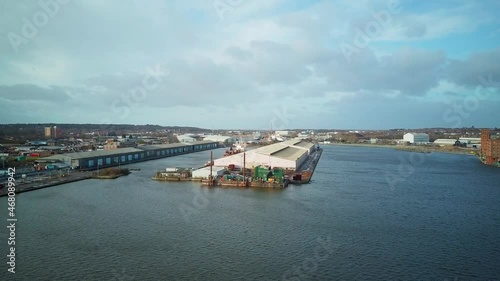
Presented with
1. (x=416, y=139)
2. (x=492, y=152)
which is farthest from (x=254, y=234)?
(x=416, y=139)

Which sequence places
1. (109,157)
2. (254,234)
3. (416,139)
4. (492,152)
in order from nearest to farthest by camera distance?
(254,234) → (109,157) → (492,152) → (416,139)

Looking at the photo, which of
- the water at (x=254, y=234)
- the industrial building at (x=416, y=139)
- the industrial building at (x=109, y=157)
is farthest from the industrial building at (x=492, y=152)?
the industrial building at (x=109, y=157)

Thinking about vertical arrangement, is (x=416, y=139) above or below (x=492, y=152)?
above

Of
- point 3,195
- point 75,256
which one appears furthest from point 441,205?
point 3,195

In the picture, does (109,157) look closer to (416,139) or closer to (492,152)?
(492,152)

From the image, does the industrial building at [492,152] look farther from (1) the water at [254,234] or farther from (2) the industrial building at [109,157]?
(2) the industrial building at [109,157]

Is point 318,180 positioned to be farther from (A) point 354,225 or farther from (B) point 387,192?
(A) point 354,225

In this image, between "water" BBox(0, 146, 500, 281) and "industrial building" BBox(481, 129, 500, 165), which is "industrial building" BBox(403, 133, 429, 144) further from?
"water" BBox(0, 146, 500, 281)

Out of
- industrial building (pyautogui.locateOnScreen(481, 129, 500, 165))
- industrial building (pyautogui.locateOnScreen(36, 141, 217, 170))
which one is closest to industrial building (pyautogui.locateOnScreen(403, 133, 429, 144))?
industrial building (pyautogui.locateOnScreen(481, 129, 500, 165))
